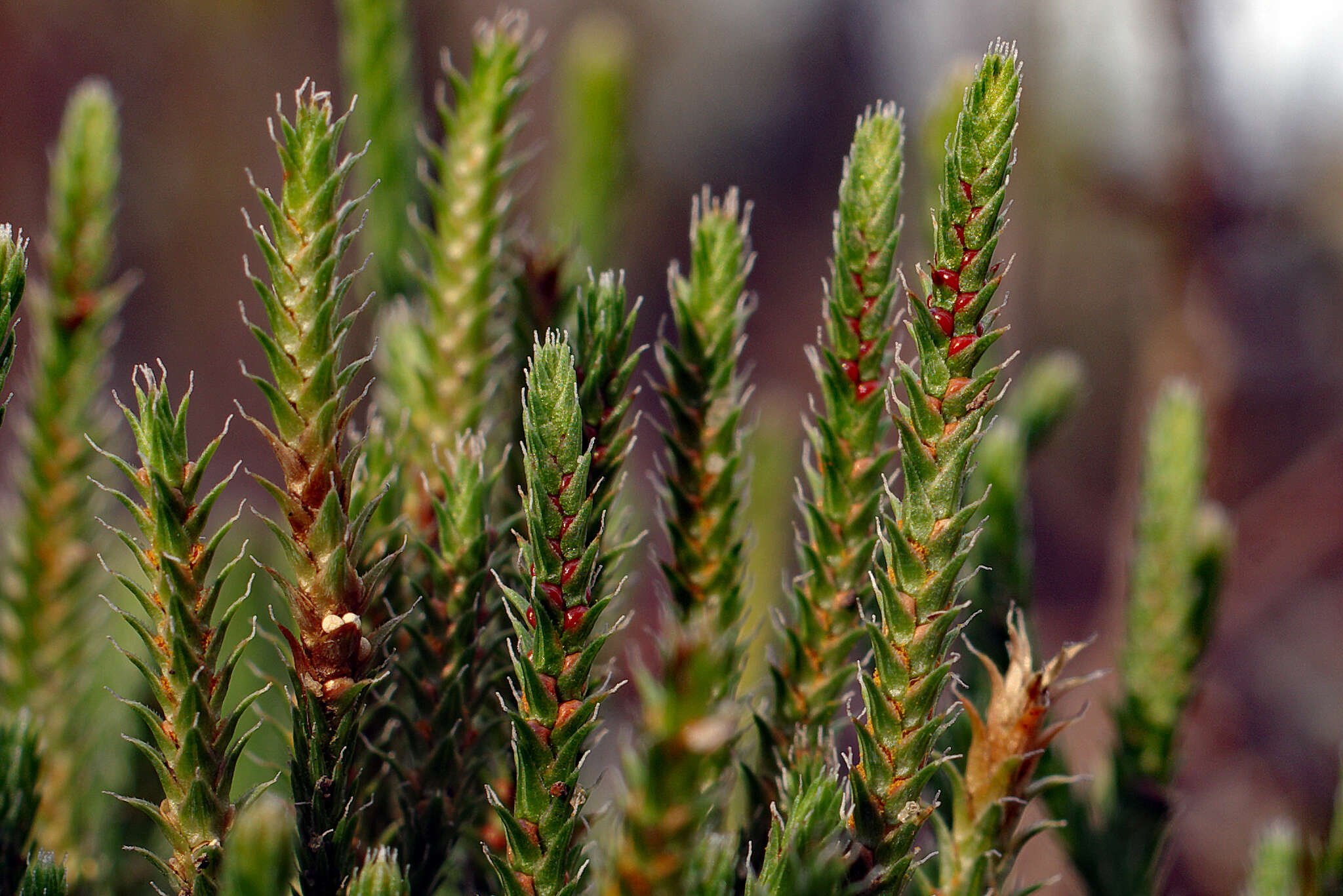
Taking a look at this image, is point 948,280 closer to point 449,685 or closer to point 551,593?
point 551,593

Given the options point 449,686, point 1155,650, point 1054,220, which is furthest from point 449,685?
point 1054,220

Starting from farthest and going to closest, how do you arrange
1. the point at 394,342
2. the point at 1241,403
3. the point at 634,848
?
the point at 1241,403 < the point at 394,342 < the point at 634,848

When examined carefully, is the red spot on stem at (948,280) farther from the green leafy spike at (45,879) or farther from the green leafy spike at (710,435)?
the green leafy spike at (45,879)

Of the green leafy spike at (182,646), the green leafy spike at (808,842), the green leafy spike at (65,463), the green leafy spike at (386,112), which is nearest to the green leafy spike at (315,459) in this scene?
the green leafy spike at (182,646)

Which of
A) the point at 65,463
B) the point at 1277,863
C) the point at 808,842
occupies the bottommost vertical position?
the point at 1277,863

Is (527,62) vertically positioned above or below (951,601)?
above

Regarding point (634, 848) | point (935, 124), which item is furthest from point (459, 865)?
point (935, 124)

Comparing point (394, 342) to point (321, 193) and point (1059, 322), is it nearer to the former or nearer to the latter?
point (321, 193)
